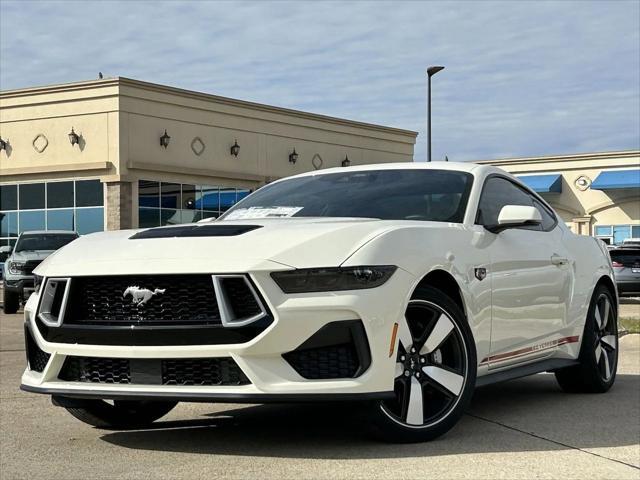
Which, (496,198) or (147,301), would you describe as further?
(496,198)

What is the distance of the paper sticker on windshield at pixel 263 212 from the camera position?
624cm

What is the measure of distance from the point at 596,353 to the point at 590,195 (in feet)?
152

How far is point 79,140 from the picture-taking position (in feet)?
118

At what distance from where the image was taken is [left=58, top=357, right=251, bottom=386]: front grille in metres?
4.78

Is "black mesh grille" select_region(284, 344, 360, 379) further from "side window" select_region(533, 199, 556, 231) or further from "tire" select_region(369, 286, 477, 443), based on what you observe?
"side window" select_region(533, 199, 556, 231)

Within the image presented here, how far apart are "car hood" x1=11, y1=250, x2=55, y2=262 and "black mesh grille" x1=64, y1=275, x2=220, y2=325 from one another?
1561 centimetres

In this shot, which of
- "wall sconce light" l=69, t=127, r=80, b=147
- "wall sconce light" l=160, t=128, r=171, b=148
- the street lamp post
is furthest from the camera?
"wall sconce light" l=160, t=128, r=171, b=148

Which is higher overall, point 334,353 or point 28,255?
point 28,255

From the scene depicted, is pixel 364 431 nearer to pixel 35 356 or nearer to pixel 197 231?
pixel 197 231

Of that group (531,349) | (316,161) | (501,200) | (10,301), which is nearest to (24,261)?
(10,301)

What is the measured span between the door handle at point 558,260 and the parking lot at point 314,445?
956 mm

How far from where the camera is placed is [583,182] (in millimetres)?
52344

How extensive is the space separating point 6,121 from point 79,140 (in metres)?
3.37

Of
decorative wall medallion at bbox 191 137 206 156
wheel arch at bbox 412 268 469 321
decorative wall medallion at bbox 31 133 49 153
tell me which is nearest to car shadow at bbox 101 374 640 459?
wheel arch at bbox 412 268 469 321
